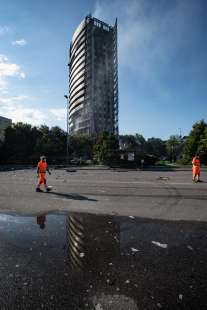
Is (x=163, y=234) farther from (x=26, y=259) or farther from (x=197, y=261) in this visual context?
(x=26, y=259)

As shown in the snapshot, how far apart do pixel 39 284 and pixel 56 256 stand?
0.80 meters

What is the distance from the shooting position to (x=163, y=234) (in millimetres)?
4777

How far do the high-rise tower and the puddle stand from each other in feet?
412

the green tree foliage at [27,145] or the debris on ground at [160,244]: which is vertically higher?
the green tree foliage at [27,145]

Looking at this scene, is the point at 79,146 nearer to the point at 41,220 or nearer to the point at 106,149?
the point at 106,149

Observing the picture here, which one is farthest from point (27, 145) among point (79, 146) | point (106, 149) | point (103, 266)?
point (103, 266)

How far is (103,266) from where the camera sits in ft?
11.1

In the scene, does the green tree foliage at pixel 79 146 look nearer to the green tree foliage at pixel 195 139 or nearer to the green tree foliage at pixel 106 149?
the green tree foliage at pixel 106 149

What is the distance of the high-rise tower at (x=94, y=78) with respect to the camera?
133375 millimetres

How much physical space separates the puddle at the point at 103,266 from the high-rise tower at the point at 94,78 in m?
→ 125

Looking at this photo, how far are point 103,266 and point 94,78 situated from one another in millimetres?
137955

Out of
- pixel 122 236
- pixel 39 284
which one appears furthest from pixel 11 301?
pixel 122 236

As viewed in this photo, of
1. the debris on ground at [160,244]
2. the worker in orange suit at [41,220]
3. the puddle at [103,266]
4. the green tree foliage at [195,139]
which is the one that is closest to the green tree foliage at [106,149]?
the green tree foliage at [195,139]

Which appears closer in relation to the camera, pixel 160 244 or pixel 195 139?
pixel 160 244
